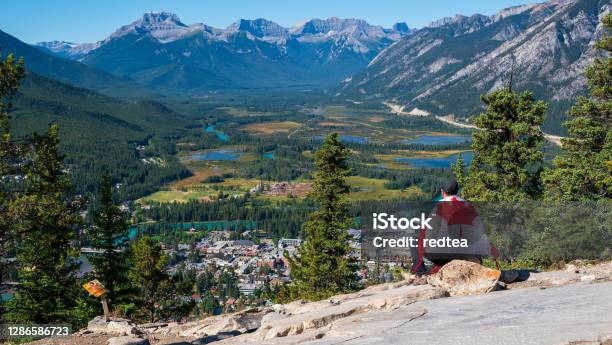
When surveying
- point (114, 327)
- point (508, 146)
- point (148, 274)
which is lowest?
point (148, 274)

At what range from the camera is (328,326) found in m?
15.0

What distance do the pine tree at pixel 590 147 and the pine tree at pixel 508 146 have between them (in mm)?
1567

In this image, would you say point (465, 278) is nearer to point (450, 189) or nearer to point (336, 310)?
point (450, 189)

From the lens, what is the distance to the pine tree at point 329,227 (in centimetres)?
3538

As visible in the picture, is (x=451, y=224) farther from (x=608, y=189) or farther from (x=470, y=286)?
(x=608, y=189)

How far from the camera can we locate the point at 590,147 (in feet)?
97.9

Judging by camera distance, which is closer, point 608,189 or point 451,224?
point 451,224

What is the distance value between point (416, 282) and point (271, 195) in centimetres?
14953

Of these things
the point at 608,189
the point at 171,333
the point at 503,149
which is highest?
the point at 503,149

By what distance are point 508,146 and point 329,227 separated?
12403 mm

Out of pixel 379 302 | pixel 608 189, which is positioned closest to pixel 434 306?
pixel 379 302

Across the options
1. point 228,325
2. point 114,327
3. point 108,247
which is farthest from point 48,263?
point 228,325

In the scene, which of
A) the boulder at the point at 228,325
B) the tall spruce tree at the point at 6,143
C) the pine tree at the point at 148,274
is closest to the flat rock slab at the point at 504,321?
the boulder at the point at 228,325

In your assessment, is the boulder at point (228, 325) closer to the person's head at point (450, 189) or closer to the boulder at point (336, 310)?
the boulder at point (336, 310)
